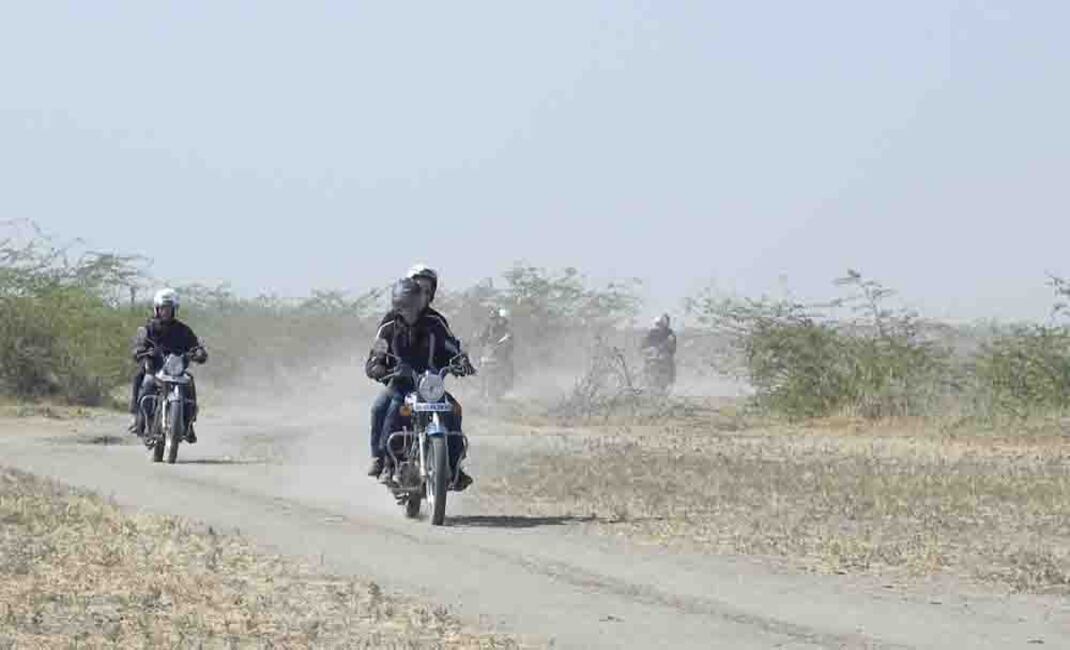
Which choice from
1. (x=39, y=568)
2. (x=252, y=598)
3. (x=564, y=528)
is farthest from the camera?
(x=564, y=528)

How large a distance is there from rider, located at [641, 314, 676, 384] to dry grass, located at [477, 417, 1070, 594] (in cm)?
1423

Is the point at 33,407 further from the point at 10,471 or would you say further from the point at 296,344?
the point at 296,344

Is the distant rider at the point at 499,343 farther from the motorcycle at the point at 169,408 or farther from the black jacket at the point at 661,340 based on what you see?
the motorcycle at the point at 169,408

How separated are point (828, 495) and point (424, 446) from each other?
400 cm

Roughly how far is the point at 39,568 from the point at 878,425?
2055 cm

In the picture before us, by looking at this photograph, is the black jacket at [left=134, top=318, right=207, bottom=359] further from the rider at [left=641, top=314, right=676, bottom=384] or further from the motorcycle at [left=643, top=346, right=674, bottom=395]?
the rider at [left=641, top=314, right=676, bottom=384]

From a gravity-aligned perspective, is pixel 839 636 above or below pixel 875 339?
below

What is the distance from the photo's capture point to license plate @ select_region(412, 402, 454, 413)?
16406mm

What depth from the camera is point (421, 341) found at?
17141 mm

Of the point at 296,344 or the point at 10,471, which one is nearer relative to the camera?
the point at 10,471

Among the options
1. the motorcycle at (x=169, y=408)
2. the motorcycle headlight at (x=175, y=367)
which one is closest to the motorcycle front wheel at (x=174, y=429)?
the motorcycle at (x=169, y=408)

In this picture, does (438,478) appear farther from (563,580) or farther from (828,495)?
(828,495)

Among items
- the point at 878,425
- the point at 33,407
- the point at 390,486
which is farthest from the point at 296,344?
the point at 390,486

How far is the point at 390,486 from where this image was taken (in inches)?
663
